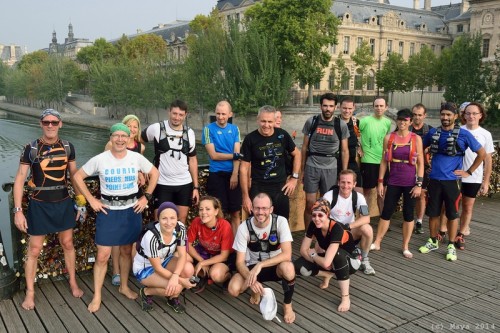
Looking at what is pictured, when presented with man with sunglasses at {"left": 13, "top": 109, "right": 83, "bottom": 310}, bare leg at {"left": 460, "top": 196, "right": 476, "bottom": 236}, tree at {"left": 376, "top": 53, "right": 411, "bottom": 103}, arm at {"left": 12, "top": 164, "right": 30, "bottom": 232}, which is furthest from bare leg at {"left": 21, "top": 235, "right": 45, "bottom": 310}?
tree at {"left": 376, "top": 53, "right": 411, "bottom": 103}

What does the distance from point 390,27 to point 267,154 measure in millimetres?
62293

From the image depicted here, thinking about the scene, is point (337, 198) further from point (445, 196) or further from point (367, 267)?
point (445, 196)

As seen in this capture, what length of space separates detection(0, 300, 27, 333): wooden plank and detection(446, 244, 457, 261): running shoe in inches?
205

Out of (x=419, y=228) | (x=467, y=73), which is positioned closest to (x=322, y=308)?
(x=419, y=228)

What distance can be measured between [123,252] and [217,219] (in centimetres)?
108

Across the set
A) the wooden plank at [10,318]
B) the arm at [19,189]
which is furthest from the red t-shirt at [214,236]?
the wooden plank at [10,318]

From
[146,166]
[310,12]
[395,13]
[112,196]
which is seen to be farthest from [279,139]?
[395,13]

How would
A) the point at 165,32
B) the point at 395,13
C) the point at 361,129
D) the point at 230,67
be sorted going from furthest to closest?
the point at 165,32 → the point at 395,13 → the point at 230,67 → the point at 361,129

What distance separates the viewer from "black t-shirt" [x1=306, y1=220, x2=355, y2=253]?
15.1 feet

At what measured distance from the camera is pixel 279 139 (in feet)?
17.3

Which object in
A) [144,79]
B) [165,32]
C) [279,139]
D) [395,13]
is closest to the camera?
[279,139]

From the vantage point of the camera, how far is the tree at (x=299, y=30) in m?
36.4

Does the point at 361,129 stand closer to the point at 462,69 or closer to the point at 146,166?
the point at 146,166

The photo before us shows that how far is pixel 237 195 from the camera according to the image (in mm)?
5684
